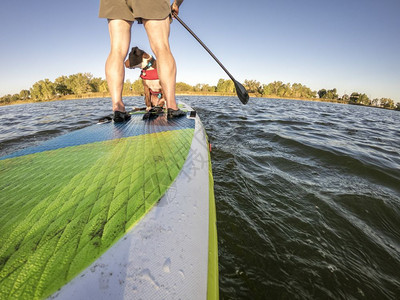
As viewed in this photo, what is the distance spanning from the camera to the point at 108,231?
21.0 inches

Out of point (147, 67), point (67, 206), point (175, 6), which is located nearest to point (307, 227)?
point (67, 206)

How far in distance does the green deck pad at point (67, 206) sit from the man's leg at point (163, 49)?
1338 millimetres

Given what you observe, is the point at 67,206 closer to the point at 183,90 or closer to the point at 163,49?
the point at 163,49

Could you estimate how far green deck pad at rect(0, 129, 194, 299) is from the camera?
42 centimetres

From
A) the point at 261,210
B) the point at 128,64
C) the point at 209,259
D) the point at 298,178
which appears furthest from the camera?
the point at 128,64

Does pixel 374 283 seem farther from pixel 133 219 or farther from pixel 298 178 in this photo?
pixel 133 219

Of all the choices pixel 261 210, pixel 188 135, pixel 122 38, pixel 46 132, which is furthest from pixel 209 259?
pixel 46 132

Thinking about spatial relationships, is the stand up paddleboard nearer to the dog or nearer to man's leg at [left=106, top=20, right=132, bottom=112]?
man's leg at [left=106, top=20, right=132, bottom=112]

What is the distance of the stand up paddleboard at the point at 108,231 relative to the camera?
0.40 metres

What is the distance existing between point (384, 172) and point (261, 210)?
6.23 feet

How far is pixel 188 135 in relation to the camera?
1.61 m

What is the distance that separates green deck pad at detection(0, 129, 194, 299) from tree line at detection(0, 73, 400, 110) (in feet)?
186

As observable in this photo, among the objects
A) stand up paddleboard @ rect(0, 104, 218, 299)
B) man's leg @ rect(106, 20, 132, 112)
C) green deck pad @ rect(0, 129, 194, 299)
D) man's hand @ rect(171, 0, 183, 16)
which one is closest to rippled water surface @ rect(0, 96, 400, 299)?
stand up paddleboard @ rect(0, 104, 218, 299)

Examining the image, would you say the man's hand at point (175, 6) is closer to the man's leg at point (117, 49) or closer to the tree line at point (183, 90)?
the man's leg at point (117, 49)
